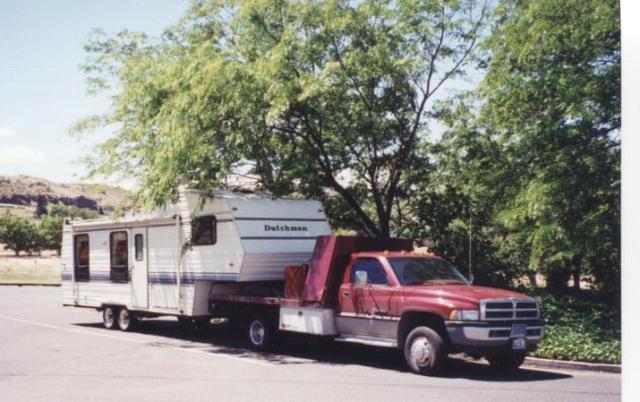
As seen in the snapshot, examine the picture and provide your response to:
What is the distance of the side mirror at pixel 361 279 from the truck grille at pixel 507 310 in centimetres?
214

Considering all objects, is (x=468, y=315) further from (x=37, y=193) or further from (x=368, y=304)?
(x=37, y=193)

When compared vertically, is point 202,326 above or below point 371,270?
below

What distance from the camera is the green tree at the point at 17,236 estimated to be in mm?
93250

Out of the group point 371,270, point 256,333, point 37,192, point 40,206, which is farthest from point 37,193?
point 371,270

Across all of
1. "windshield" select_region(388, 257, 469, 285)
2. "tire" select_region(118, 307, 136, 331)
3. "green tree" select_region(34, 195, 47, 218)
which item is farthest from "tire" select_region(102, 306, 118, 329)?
"green tree" select_region(34, 195, 47, 218)

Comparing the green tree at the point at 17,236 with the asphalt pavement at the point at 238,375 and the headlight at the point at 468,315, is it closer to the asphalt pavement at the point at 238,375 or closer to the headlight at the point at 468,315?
the asphalt pavement at the point at 238,375

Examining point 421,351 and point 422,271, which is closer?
point 421,351

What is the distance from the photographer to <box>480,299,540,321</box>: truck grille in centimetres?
1038

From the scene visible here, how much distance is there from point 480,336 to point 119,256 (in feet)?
33.5

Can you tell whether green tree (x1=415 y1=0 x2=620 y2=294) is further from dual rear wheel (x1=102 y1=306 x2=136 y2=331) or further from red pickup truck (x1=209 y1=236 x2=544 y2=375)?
dual rear wheel (x1=102 y1=306 x2=136 y2=331)

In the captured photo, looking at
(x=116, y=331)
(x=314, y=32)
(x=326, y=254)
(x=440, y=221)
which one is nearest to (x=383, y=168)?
(x=440, y=221)

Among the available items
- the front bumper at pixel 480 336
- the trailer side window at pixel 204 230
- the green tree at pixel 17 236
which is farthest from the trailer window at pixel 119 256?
the green tree at pixel 17 236

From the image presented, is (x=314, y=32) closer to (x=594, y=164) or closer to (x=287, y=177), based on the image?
(x=287, y=177)

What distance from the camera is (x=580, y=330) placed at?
12.9 meters
